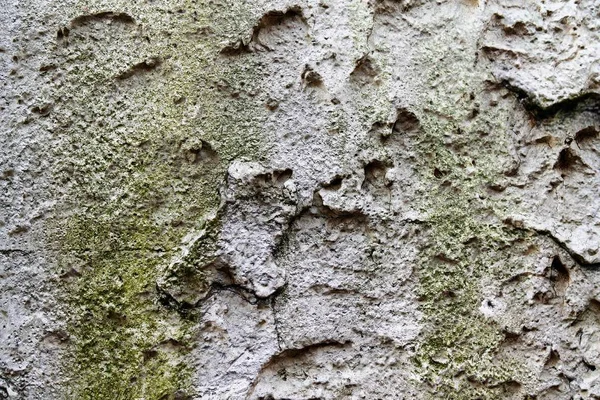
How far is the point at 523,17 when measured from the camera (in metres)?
0.77

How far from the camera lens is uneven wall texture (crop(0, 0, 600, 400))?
73 centimetres

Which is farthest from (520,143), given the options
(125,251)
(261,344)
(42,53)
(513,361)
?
(42,53)

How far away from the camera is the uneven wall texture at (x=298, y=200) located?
73 centimetres

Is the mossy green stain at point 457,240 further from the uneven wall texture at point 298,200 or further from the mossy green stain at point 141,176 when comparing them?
the mossy green stain at point 141,176

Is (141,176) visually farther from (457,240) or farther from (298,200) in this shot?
(457,240)

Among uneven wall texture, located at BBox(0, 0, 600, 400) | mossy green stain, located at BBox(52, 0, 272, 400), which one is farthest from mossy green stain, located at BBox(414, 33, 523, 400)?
mossy green stain, located at BBox(52, 0, 272, 400)

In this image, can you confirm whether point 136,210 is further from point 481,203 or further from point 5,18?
point 481,203

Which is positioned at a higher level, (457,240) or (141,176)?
(141,176)

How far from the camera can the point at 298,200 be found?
751 millimetres

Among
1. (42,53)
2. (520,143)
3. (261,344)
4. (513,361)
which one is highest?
(42,53)

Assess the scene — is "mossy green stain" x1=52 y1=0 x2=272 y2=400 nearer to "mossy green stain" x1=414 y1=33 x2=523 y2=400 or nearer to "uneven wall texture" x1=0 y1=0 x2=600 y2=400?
"uneven wall texture" x1=0 y1=0 x2=600 y2=400

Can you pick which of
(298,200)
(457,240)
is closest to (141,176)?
(298,200)

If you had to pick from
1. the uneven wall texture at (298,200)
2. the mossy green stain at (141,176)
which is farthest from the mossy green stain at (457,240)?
the mossy green stain at (141,176)

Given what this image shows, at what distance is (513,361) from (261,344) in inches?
12.5
